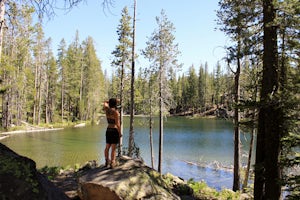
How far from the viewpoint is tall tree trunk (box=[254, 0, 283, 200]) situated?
21.7 feet

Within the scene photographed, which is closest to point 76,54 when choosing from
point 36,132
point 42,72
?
point 42,72

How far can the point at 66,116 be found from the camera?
52.2 metres

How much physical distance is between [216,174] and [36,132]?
87.3ft

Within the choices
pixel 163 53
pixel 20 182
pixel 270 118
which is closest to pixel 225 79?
pixel 163 53

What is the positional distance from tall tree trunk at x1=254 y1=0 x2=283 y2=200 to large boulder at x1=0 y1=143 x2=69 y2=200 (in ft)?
16.9

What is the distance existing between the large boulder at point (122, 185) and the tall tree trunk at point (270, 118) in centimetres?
249

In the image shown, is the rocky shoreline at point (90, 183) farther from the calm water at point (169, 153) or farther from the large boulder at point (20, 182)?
the calm water at point (169, 153)

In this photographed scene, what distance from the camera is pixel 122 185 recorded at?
17.5ft

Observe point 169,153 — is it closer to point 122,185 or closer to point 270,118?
point 270,118

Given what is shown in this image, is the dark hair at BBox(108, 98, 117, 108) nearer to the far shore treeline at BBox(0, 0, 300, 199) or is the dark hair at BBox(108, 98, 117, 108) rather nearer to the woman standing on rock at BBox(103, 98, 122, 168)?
the woman standing on rock at BBox(103, 98, 122, 168)

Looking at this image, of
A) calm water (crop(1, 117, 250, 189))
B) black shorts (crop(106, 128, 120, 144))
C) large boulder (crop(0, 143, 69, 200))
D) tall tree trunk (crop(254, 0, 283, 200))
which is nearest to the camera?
large boulder (crop(0, 143, 69, 200))

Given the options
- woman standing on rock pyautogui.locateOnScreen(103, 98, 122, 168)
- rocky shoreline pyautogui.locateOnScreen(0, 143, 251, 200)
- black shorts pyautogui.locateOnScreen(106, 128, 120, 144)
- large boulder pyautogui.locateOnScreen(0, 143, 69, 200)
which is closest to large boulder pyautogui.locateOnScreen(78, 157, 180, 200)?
rocky shoreline pyautogui.locateOnScreen(0, 143, 251, 200)

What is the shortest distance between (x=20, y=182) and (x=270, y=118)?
569 centimetres

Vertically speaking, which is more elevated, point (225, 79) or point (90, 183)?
point (225, 79)
